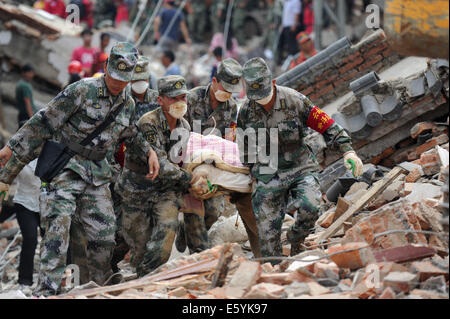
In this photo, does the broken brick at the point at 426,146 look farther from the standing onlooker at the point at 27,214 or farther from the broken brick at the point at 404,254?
the standing onlooker at the point at 27,214

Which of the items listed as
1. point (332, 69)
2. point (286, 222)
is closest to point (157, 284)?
point (286, 222)

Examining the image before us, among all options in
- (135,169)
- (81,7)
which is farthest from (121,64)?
(81,7)

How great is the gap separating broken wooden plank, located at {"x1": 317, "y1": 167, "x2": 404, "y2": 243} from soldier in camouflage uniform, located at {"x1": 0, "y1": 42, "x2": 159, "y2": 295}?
178 cm

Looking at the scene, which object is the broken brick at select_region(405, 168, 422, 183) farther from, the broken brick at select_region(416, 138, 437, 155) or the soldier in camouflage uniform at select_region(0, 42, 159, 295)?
the soldier in camouflage uniform at select_region(0, 42, 159, 295)

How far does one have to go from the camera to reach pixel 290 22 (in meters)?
16.1

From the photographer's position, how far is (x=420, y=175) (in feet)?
27.4

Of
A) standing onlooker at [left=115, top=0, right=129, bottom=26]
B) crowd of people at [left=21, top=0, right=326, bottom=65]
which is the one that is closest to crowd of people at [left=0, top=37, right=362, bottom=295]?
crowd of people at [left=21, top=0, right=326, bottom=65]

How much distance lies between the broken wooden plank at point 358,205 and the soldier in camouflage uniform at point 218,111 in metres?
0.68

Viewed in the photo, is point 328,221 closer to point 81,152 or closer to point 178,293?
point 81,152

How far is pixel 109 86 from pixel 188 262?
1.69 meters

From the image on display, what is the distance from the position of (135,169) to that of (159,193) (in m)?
0.30

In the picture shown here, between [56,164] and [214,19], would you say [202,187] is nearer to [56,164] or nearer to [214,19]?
[56,164]

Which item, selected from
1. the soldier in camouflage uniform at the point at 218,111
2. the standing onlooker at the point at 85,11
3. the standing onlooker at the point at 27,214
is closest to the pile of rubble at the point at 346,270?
the soldier in camouflage uniform at the point at 218,111
